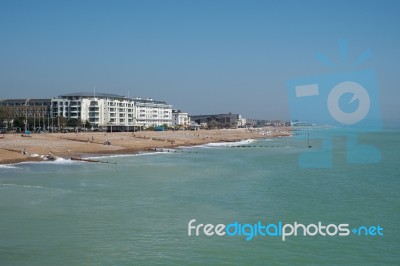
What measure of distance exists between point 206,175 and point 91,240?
1360 cm

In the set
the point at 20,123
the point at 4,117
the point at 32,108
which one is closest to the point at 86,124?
the point at 20,123

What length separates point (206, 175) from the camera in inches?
955

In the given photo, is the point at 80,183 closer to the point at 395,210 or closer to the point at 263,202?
the point at 263,202

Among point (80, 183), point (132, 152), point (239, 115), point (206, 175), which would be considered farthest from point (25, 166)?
point (239, 115)

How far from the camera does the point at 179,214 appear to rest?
1380 centimetres

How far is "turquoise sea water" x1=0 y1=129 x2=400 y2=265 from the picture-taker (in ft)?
32.8

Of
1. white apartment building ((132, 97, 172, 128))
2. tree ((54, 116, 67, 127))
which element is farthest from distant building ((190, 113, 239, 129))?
tree ((54, 116, 67, 127))

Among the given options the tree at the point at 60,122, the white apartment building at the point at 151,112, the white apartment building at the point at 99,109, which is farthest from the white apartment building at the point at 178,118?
the tree at the point at 60,122

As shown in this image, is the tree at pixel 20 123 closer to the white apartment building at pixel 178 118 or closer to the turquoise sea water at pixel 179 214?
the turquoise sea water at pixel 179 214

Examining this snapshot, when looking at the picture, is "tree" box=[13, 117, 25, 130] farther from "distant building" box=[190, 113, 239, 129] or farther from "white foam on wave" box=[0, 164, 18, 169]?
"distant building" box=[190, 113, 239, 129]

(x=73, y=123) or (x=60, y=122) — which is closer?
(x=60, y=122)

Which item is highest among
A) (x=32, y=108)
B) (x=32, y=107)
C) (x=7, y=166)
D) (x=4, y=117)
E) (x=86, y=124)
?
(x=32, y=107)

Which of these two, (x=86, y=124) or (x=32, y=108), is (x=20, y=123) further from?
(x=32, y=108)

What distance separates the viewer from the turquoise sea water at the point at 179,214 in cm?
999
